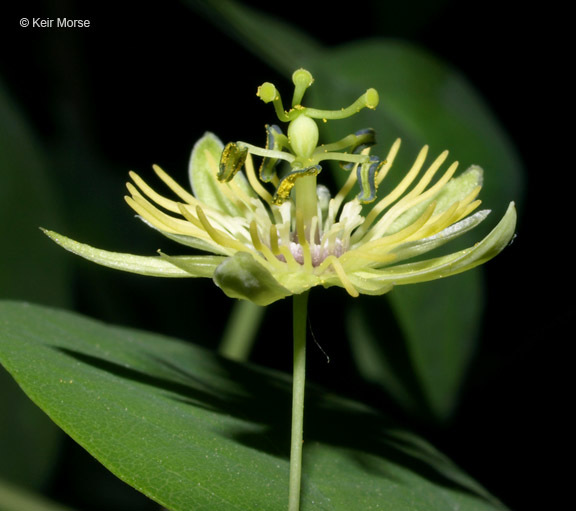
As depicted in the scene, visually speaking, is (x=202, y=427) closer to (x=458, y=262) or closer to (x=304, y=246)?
(x=304, y=246)

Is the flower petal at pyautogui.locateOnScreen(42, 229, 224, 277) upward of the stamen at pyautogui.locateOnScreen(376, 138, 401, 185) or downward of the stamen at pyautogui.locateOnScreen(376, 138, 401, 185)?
downward

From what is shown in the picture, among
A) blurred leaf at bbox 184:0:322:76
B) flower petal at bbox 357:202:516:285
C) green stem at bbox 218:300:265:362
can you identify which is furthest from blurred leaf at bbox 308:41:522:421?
flower petal at bbox 357:202:516:285

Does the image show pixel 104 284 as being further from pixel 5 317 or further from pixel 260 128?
pixel 5 317

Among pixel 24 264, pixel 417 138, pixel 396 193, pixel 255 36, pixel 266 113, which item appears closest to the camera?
pixel 396 193

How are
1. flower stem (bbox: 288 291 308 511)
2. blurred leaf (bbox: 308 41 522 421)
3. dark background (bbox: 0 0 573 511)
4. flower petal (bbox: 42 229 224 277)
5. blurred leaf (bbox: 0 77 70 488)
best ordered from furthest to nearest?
dark background (bbox: 0 0 573 511) < blurred leaf (bbox: 0 77 70 488) < blurred leaf (bbox: 308 41 522 421) < flower petal (bbox: 42 229 224 277) < flower stem (bbox: 288 291 308 511)

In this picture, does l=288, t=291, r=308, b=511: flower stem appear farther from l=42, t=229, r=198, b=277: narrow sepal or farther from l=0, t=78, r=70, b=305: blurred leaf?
l=0, t=78, r=70, b=305: blurred leaf

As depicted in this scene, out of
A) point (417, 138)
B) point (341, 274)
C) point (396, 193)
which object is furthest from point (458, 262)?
point (417, 138)

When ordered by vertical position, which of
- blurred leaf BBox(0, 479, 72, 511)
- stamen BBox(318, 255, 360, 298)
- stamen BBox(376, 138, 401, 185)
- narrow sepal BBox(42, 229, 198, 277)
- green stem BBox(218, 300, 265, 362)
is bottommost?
blurred leaf BBox(0, 479, 72, 511)

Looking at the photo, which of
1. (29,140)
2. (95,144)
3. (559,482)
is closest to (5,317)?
(29,140)
